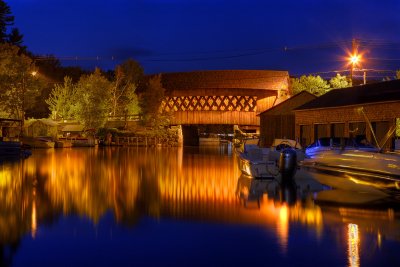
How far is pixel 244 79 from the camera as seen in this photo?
2608 inches

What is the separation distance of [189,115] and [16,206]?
57.2 meters

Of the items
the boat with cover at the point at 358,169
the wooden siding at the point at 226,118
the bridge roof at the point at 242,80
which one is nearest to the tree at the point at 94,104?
the bridge roof at the point at 242,80

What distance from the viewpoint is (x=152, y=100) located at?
71.5 m

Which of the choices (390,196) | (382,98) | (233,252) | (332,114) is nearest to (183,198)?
(390,196)

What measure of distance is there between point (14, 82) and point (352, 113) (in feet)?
98.0

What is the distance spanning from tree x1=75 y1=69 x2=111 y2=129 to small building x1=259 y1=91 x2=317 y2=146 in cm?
2812

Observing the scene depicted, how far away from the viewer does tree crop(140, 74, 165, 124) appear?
233 feet

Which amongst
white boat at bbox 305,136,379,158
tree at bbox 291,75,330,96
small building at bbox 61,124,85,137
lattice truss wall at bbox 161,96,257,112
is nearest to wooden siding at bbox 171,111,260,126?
lattice truss wall at bbox 161,96,257,112

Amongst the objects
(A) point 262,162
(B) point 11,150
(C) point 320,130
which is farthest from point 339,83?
(A) point 262,162

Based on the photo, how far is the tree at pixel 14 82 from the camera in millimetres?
47812

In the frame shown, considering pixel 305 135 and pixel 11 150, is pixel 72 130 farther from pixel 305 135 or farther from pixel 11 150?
pixel 305 135

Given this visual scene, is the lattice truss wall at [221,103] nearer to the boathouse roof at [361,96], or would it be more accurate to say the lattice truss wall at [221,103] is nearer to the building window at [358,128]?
the boathouse roof at [361,96]

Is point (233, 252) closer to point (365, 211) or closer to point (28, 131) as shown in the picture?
point (365, 211)

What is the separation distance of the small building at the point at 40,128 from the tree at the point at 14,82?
29.0ft
